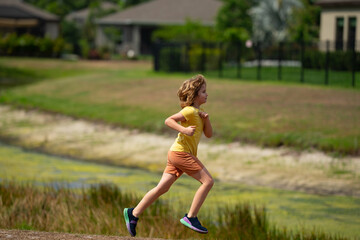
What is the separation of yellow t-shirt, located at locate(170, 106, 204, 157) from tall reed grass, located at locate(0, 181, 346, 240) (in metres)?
2.61

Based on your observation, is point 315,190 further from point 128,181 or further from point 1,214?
point 1,214

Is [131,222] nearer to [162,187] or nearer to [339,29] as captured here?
[162,187]

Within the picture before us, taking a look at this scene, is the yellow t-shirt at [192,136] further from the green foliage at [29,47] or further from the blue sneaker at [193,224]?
the green foliage at [29,47]

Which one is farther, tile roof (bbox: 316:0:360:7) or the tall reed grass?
tile roof (bbox: 316:0:360:7)

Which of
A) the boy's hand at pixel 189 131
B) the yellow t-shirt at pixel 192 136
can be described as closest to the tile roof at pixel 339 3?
the yellow t-shirt at pixel 192 136

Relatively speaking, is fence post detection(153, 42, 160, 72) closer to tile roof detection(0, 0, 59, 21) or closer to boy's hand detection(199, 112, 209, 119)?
boy's hand detection(199, 112, 209, 119)

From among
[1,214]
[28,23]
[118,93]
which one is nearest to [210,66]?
[118,93]

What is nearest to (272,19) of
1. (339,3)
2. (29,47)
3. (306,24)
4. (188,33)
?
(306,24)

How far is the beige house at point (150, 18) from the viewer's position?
2501 inches

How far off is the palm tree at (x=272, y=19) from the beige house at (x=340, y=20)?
8121 millimetres

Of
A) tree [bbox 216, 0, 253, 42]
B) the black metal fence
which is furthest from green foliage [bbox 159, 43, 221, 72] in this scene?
tree [bbox 216, 0, 253, 42]

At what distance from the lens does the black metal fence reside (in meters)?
30.0

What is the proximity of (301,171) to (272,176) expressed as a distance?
713mm

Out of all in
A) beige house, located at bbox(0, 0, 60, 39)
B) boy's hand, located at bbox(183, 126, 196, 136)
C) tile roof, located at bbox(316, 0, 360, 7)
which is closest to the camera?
boy's hand, located at bbox(183, 126, 196, 136)
